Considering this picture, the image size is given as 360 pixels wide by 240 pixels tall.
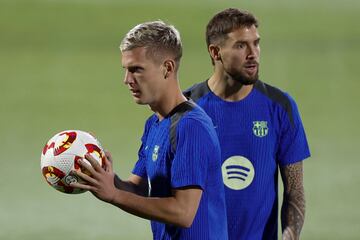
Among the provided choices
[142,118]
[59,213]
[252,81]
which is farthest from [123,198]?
[142,118]

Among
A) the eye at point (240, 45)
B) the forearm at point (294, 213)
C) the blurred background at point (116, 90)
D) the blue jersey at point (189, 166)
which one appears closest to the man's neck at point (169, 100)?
the blue jersey at point (189, 166)

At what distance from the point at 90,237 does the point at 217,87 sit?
2.62 meters

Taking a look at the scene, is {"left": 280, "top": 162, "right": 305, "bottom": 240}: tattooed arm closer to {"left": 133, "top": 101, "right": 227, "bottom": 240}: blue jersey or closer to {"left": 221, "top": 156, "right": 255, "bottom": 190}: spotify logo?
{"left": 221, "top": 156, "right": 255, "bottom": 190}: spotify logo

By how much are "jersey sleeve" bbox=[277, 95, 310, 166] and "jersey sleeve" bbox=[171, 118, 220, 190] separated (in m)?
1.28

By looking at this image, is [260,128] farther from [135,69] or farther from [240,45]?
[135,69]

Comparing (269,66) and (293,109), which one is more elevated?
(269,66)

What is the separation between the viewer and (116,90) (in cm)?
1172

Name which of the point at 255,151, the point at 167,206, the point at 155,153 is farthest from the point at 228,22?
the point at 167,206

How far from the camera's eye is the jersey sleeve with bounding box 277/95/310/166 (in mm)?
5359

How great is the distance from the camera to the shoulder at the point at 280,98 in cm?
540

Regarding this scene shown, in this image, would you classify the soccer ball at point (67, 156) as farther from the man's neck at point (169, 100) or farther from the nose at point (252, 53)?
the nose at point (252, 53)
